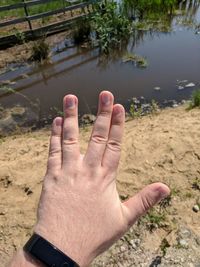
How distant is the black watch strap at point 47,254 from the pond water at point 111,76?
5948mm

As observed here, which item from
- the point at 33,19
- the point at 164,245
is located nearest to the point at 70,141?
the point at 164,245

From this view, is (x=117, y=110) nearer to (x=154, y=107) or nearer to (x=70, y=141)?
(x=70, y=141)

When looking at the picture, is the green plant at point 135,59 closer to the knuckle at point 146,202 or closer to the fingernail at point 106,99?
the fingernail at point 106,99

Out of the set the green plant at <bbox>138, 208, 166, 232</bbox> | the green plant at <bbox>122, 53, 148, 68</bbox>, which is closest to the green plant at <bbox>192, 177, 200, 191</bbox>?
the green plant at <bbox>138, 208, 166, 232</bbox>

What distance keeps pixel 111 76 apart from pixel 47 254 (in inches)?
313

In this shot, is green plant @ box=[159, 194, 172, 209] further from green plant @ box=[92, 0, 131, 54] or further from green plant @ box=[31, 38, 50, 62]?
green plant @ box=[92, 0, 131, 54]

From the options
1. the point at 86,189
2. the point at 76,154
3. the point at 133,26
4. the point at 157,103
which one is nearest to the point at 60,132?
the point at 76,154

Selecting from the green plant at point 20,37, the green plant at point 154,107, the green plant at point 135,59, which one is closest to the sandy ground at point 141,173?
the green plant at point 154,107

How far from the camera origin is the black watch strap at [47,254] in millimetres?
1357

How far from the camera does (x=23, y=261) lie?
4.53ft

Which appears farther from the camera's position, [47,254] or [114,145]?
[114,145]

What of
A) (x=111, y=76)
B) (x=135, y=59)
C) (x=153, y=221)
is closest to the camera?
(x=153, y=221)

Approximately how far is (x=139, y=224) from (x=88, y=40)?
28.8 ft

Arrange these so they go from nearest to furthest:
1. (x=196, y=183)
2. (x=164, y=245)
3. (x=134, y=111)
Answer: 1. (x=164, y=245)
2. (x=196, y=183)
3. (x=134, y=111)
